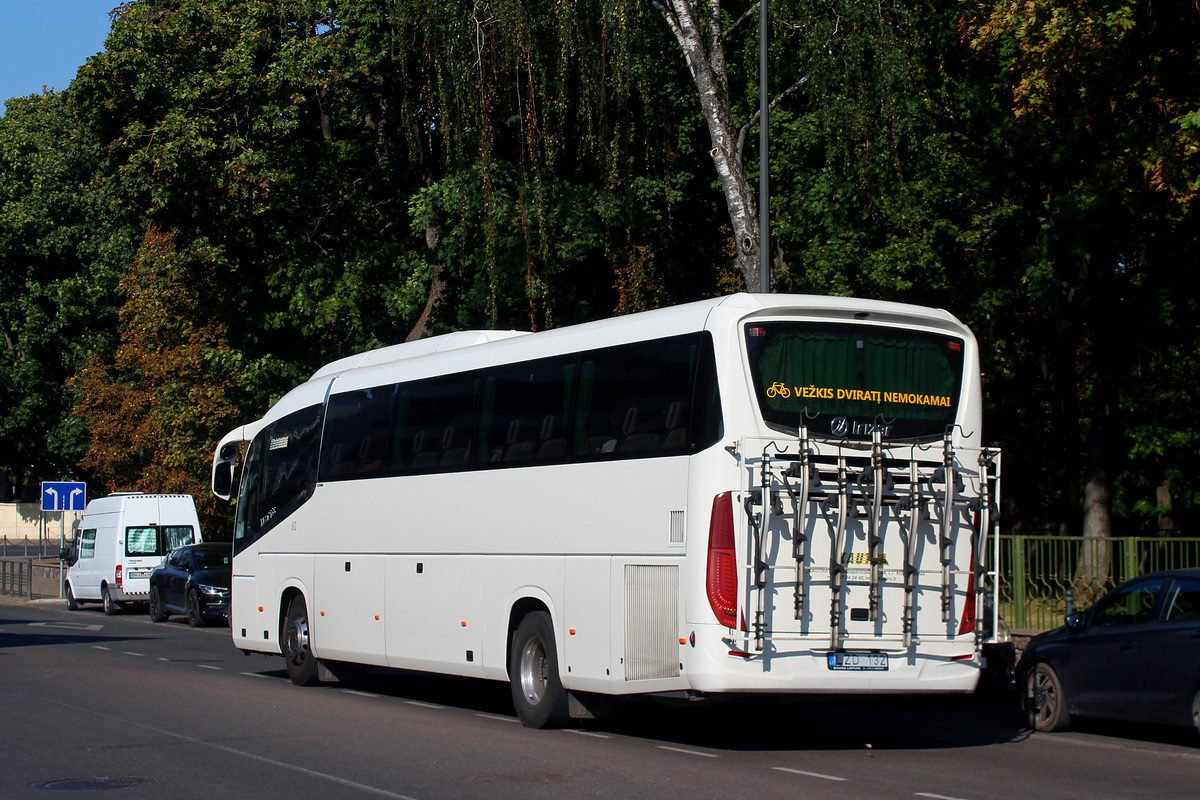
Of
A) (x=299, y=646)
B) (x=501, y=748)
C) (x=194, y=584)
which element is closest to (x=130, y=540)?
(x=194, y=584)

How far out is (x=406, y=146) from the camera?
31047mm

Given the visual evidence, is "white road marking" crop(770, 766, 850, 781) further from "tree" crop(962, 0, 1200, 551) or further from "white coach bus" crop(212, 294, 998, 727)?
"tree" crop(962, 0, 1200, 551)

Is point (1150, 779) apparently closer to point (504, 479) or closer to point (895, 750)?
point (895, 750)

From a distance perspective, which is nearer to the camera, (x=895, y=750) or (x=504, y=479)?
(x=895, y=750)

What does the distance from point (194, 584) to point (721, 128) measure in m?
16.1

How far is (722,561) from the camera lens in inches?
415

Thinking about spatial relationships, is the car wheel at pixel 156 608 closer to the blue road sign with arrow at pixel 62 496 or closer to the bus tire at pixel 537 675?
the blue road sign with arrow at pixel 62 496

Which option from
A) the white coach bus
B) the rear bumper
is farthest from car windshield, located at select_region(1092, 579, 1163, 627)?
the rear bumper

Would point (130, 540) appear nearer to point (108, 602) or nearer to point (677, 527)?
point (108, 602)

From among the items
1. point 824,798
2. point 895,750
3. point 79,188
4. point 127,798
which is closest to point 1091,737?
point 895,750

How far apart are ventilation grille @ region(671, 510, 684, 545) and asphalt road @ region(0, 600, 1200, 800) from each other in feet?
5.06

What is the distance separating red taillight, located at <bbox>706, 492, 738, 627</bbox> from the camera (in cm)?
1049

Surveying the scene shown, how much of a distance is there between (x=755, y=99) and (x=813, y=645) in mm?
15753

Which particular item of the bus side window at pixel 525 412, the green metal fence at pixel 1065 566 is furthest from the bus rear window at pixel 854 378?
the green metal fence at pixel 1065 566
